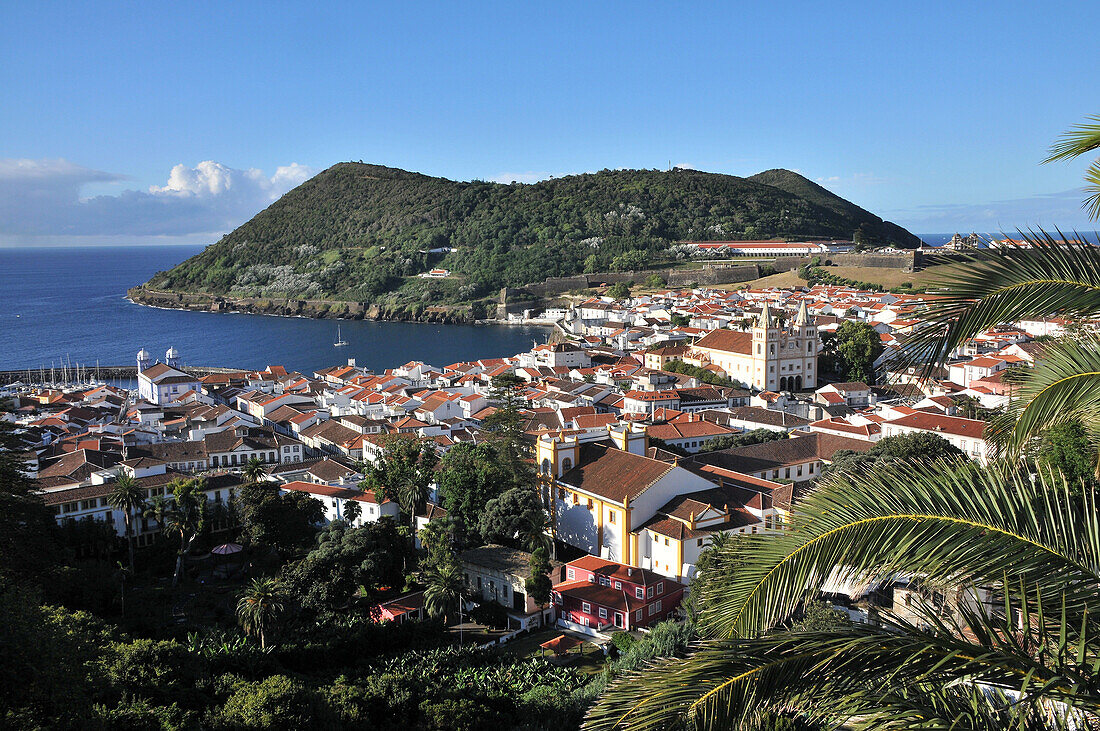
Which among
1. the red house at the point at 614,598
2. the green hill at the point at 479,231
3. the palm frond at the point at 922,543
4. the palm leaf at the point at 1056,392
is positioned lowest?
the red house at the point at 614,598

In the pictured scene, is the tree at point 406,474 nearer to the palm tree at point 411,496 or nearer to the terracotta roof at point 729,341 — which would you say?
the palm tree at point 411,496

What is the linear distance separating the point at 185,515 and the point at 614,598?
952cm

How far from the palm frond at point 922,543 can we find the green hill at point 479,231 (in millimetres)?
71907

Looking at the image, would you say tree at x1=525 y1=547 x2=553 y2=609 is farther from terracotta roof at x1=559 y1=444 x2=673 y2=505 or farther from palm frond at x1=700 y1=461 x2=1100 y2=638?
palm frond at x1=700 y1=461 x2=1100 y2=638

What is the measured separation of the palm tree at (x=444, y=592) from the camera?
14.2m

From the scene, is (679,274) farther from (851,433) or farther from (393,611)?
(393,611)

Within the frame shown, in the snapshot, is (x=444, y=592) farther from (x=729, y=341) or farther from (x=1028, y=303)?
(x=729, y=341)

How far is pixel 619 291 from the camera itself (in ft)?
218

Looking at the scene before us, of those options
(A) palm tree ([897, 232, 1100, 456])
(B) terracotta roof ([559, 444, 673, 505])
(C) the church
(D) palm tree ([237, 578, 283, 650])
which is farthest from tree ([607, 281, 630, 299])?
(A) palm tree ([897, 232, 1100, 456])

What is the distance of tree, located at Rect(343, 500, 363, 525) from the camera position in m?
19.3

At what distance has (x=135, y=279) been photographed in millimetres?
124125

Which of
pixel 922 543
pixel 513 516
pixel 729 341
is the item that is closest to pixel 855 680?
pixel 922 543

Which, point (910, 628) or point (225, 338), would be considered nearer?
point (910, 628)

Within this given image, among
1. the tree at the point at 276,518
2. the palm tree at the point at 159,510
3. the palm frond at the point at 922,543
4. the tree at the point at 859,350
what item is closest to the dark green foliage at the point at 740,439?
the tree at the point at 276,518
